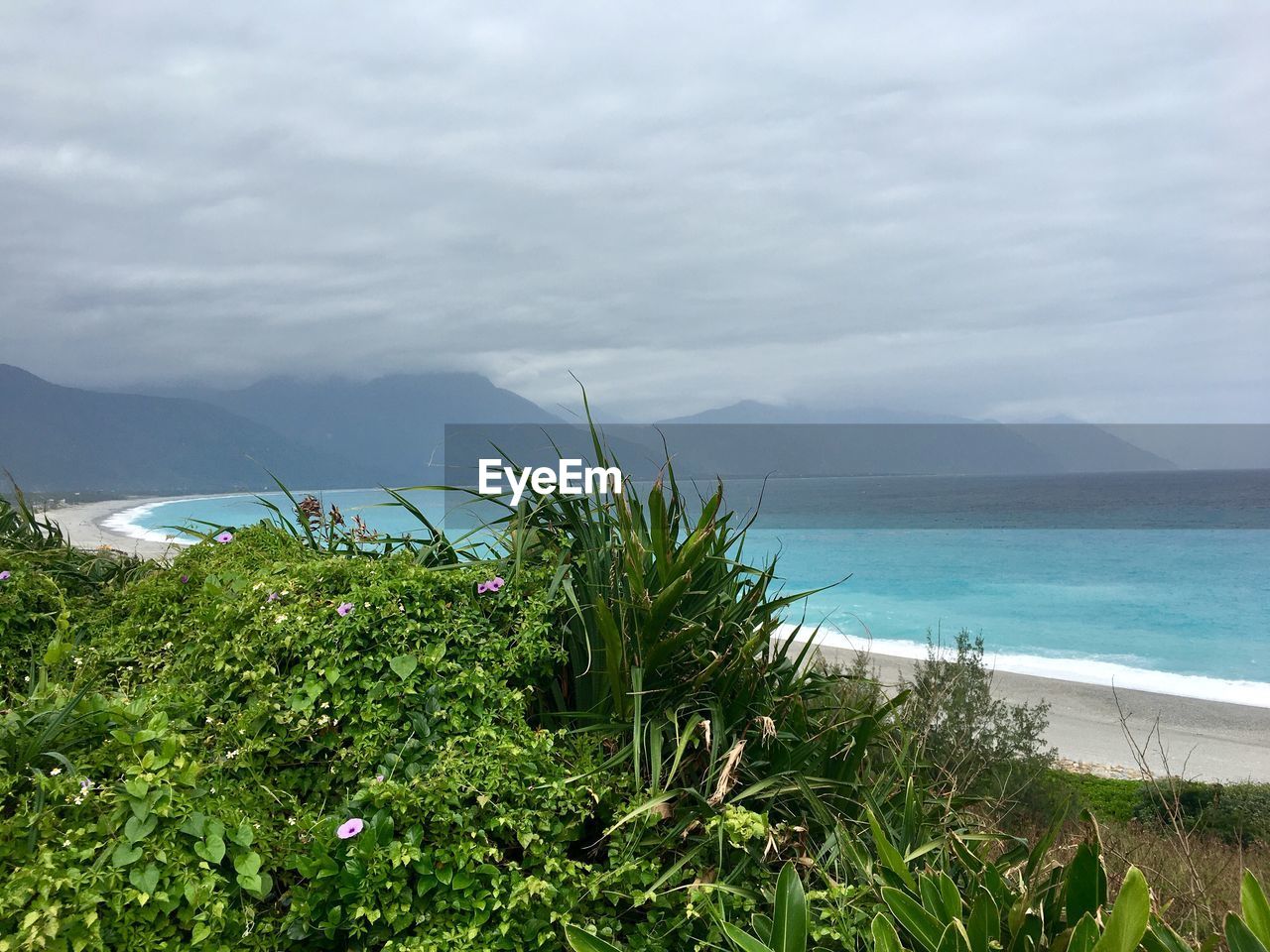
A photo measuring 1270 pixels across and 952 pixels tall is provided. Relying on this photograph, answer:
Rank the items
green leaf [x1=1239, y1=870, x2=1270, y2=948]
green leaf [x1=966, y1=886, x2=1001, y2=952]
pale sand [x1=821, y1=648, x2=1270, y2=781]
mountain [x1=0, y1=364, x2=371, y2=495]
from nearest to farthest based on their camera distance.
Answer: green leaf [x1=1239, y1=870, x2=1270, y2=948], green leaf [x1=966, y1=886, x2=1001, y2=952], pale sand [x1=821, y1=648, x2=1270, y2=781], mountain [x1=0, y1=364, x2=371, y2=495]

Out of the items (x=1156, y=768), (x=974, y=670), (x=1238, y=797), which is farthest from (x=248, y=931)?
(x=1156, y=768)

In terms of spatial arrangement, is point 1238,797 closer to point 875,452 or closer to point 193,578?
point 193,578

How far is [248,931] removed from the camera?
2141 mm

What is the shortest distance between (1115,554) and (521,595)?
238ft

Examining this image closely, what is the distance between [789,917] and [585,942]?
0.46 meters

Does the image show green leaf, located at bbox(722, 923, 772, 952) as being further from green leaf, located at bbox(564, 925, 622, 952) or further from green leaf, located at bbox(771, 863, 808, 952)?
green leaf, located at bbox(564, 925, 622, 952)

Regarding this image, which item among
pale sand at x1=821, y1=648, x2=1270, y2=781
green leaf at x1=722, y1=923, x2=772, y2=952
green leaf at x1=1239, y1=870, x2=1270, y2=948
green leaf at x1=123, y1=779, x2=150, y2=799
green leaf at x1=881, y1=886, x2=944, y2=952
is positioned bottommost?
pale sand at x1=821, y1=648, x2=1270, y2=781

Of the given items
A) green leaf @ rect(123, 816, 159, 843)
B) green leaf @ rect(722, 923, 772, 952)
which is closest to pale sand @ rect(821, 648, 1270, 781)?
green leaf @ rect(722, 923, 772, 952)

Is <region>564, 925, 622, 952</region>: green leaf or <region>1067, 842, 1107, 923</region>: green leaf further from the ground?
<region>1067, 842, 1107, 923</region>: green leaf

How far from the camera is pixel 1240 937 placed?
1.82 m

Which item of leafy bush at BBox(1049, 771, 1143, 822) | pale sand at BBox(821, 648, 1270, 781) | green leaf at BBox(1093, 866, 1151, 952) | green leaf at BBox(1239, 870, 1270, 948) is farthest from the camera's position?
pale sand at BBox(821, 648, 1270, 781)

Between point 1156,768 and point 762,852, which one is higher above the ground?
point 762,852

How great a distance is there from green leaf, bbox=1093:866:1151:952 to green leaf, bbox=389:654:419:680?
1.86m

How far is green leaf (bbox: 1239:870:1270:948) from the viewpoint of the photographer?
1835 millimetres
